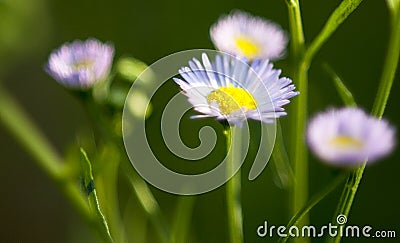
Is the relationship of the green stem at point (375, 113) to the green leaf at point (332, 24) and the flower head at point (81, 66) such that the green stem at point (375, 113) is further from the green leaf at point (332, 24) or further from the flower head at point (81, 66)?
the flower head at point (81, 66)

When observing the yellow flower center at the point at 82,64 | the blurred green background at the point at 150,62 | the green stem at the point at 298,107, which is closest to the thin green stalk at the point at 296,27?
the green stem at the point at 298,107

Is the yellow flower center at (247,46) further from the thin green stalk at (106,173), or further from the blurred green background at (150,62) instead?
the blurred green background at (150,62)

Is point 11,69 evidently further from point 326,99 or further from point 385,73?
point 385,73

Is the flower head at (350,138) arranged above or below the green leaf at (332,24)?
below

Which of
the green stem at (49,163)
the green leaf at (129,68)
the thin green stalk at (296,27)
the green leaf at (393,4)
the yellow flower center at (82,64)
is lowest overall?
the green stem at (49,163)

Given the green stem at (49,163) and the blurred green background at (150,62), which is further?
the blurred green background at (150,62)

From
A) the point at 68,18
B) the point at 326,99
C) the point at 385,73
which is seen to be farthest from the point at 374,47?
the point at 385,73
